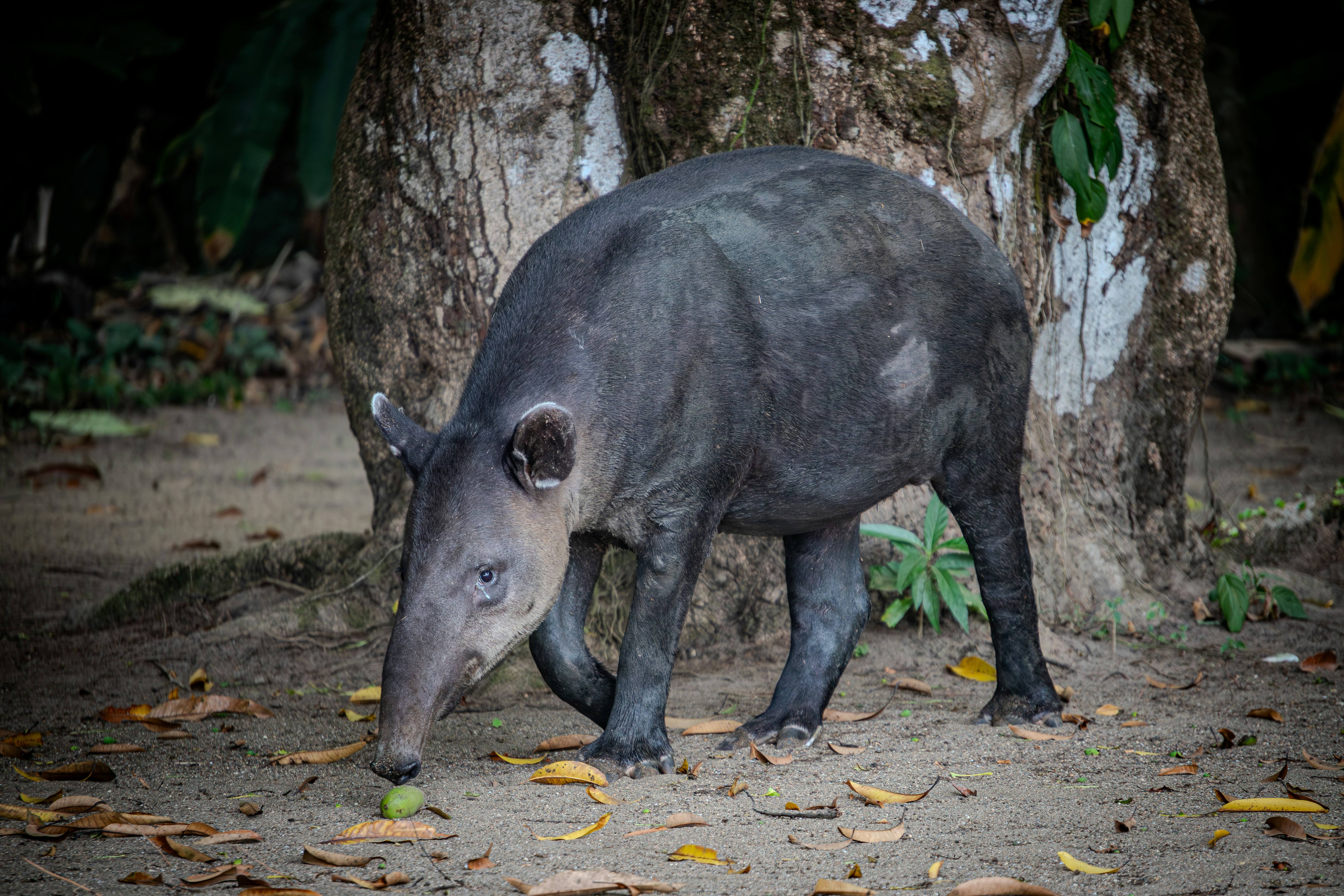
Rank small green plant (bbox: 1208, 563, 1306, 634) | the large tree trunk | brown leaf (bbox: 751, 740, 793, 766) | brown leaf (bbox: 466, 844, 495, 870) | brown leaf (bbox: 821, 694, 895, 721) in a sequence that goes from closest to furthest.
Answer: brown leaf (bbox: 466, 844, 495, 870) < brown leaf (bbox: 751, 740, 793, 766) < brown leaf (bbox: 821, 694, 895, 721) < the large tree trunk < small green plant (bbox: 1208, 563, 1306, 634)

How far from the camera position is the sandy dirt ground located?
9.59 ft

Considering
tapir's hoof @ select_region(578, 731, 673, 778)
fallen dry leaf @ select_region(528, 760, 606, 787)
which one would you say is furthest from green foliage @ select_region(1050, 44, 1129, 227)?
fallen dry leaf @ select_region(528, 760, 606, 787)

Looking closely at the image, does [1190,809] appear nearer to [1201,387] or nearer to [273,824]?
[273,824]

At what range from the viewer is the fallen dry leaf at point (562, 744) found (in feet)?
13.0

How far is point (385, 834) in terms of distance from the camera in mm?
3113

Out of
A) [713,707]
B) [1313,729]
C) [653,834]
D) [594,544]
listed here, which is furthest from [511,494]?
[1313,729]

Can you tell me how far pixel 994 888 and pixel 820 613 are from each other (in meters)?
1.62

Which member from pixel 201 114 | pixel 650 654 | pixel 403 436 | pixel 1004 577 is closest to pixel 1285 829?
pixel 1004 577

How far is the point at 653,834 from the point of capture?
3.13m

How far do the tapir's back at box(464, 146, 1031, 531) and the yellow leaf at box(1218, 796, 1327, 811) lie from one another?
53.5 inches

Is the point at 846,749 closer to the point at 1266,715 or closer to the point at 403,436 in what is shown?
the point at 1266,715

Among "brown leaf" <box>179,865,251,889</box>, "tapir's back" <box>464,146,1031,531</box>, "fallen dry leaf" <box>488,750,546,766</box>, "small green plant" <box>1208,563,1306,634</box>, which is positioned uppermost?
"tapir's back" <box>464,146,1031,531</box>

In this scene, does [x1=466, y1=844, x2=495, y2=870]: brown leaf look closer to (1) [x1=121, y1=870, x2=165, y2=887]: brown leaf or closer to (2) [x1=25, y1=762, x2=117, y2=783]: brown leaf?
(1) [x1=121, y1=870, x2=165, y2=887]: brown leaf

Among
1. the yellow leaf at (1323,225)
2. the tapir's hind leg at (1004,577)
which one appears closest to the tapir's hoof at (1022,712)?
the tapir's hind leg at (1004,577)
